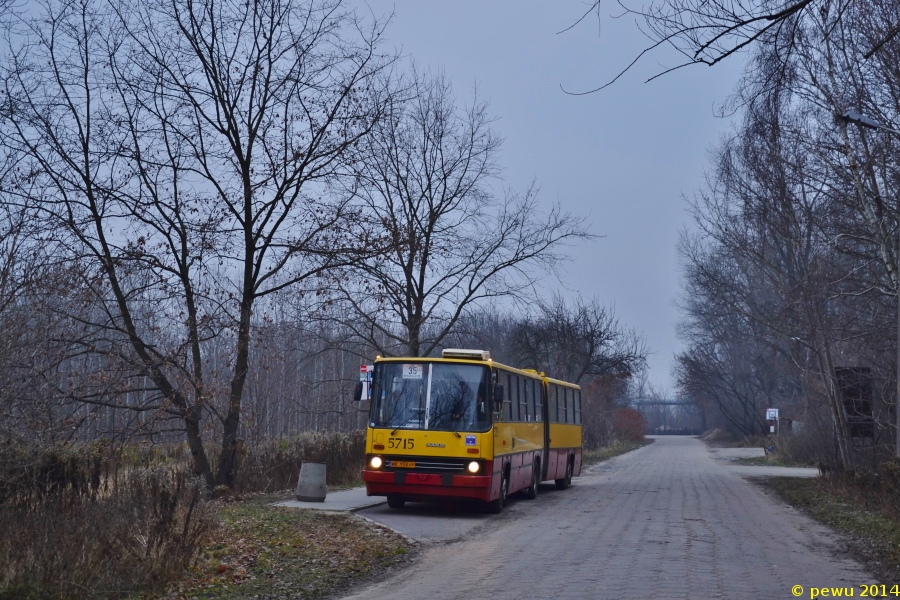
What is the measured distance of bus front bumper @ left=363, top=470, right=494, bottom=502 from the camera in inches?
683

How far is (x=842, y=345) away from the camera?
2970cm

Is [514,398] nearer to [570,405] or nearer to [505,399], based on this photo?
[505,399]

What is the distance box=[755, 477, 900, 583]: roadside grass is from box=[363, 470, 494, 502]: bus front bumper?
6.16m

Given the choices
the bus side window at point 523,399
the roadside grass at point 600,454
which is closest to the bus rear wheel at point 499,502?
the bus side window at point 523,399

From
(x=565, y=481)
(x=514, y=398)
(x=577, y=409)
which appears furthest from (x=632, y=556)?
(x=577, y=409)

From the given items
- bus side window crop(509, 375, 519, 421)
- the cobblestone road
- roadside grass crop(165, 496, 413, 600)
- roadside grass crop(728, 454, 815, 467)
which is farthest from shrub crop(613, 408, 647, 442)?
roadside grass crop(165, 496, 413, 600)

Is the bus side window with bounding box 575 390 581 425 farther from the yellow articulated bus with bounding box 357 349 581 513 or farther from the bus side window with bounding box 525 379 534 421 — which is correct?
the yellow articulated bus with bounding box 357 349 581 513

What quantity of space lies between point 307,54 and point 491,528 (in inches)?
402

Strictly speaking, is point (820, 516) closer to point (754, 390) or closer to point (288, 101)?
point (288, 101)

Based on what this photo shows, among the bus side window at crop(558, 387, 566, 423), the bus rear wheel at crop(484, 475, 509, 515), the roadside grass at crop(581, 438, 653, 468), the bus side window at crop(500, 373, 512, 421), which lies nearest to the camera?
the bus rear wheel at crop(484, 475, 509, 515)

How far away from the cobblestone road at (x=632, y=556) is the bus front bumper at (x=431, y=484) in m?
0.70

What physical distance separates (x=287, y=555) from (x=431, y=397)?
6990 mm

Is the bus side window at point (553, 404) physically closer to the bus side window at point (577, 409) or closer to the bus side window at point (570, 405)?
the bus side window at point (570, 405)

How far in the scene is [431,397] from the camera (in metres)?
18.1
